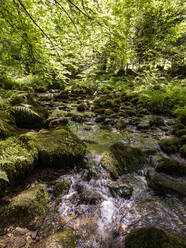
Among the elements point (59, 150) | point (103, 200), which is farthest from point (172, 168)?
point (59, 150)

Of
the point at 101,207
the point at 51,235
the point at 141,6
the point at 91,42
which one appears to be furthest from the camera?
the point at 141,6

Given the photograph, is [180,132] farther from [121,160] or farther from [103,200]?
[103,200]

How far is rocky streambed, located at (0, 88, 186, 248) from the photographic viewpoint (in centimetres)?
164

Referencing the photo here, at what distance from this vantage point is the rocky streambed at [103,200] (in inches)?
64.7

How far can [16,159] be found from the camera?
2.23m

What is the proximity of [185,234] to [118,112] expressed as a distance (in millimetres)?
6487

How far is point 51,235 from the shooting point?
165 centimetres

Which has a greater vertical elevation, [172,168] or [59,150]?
[59,150]

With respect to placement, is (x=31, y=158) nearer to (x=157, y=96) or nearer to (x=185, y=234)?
(x=185, y=234)

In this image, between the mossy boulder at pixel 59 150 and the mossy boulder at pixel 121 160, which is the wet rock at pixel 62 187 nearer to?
the mossy boulder at pixel 59 150

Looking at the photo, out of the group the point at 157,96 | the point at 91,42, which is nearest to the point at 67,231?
the point at 91,42

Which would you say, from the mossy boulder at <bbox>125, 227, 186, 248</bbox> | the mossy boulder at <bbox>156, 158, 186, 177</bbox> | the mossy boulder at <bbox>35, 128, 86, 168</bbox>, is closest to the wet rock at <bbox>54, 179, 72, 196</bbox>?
the mossy boulder at <bbox>35, 128, 86, 168</bbox>

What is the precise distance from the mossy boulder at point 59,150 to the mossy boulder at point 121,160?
0.72 m

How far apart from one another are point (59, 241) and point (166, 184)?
88.6 inches
